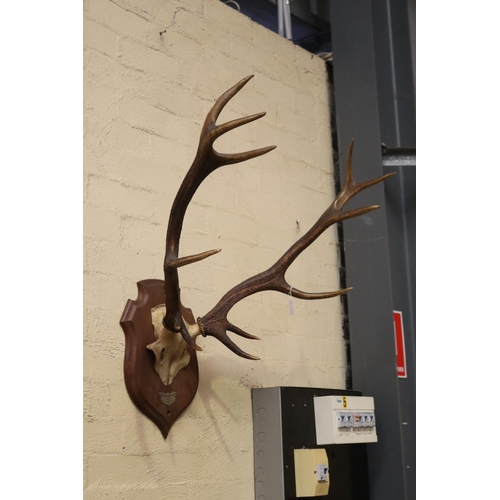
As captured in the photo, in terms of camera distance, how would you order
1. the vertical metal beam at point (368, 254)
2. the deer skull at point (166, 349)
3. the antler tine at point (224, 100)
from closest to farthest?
the antler tine at point (224, 100), the deer skull at point (166, 349), the vertical metal beam at point (368, 254)

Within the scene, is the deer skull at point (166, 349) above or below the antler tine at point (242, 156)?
below

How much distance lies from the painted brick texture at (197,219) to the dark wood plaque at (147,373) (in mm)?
23

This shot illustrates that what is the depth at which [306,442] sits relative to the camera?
2027 mm

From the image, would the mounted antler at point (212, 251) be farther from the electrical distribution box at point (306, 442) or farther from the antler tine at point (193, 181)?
the electrical distribution box at point (306, 442)

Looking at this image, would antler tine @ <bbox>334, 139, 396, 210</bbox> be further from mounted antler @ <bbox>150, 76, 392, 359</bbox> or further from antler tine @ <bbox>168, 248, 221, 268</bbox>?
antler tine @ <bbox>168, 248, 221, 268</bbox>

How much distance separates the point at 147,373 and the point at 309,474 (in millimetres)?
577

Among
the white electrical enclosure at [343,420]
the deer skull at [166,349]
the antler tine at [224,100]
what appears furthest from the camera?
the white electrical enclosure at [343,420]

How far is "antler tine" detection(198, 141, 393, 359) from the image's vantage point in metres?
1.71

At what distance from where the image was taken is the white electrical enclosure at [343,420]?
207 centimetres

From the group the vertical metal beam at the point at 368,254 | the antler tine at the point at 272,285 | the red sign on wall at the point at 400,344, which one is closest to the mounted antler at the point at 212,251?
the antler tine at the point at 272,285
